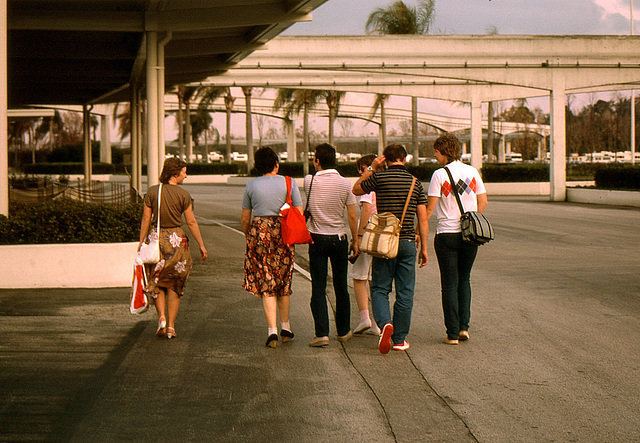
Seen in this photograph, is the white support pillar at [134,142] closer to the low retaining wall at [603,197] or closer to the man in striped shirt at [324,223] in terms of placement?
the low retaining wall at [603,197]

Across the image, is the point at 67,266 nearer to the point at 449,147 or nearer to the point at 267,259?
the point at 267,259

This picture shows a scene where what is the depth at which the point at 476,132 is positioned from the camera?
39.3m

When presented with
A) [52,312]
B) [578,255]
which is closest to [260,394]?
[52,312]

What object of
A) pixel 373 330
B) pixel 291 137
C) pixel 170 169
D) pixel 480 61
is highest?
pixel 480 61

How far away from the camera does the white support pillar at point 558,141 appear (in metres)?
33.0

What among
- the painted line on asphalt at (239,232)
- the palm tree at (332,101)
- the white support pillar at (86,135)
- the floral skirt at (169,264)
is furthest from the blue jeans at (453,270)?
the palm tree at (332,101)

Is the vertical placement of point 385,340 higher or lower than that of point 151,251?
lower

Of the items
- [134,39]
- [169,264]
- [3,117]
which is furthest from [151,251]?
[134,39]

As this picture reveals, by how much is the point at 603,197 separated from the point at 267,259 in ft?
85.1

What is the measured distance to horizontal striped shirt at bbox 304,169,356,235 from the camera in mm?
7699

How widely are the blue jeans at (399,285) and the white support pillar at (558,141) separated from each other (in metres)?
26.9

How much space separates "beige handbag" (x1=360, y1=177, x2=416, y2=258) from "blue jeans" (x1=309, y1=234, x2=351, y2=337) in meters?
0.37

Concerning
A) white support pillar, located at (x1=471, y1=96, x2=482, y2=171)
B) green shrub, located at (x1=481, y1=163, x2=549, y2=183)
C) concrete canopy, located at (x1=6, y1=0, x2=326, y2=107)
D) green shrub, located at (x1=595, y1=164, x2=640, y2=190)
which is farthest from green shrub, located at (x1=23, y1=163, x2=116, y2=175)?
green shrub, located at (x1=595, y1=164, x2=640, y2=190)

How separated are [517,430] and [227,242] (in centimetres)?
1297
